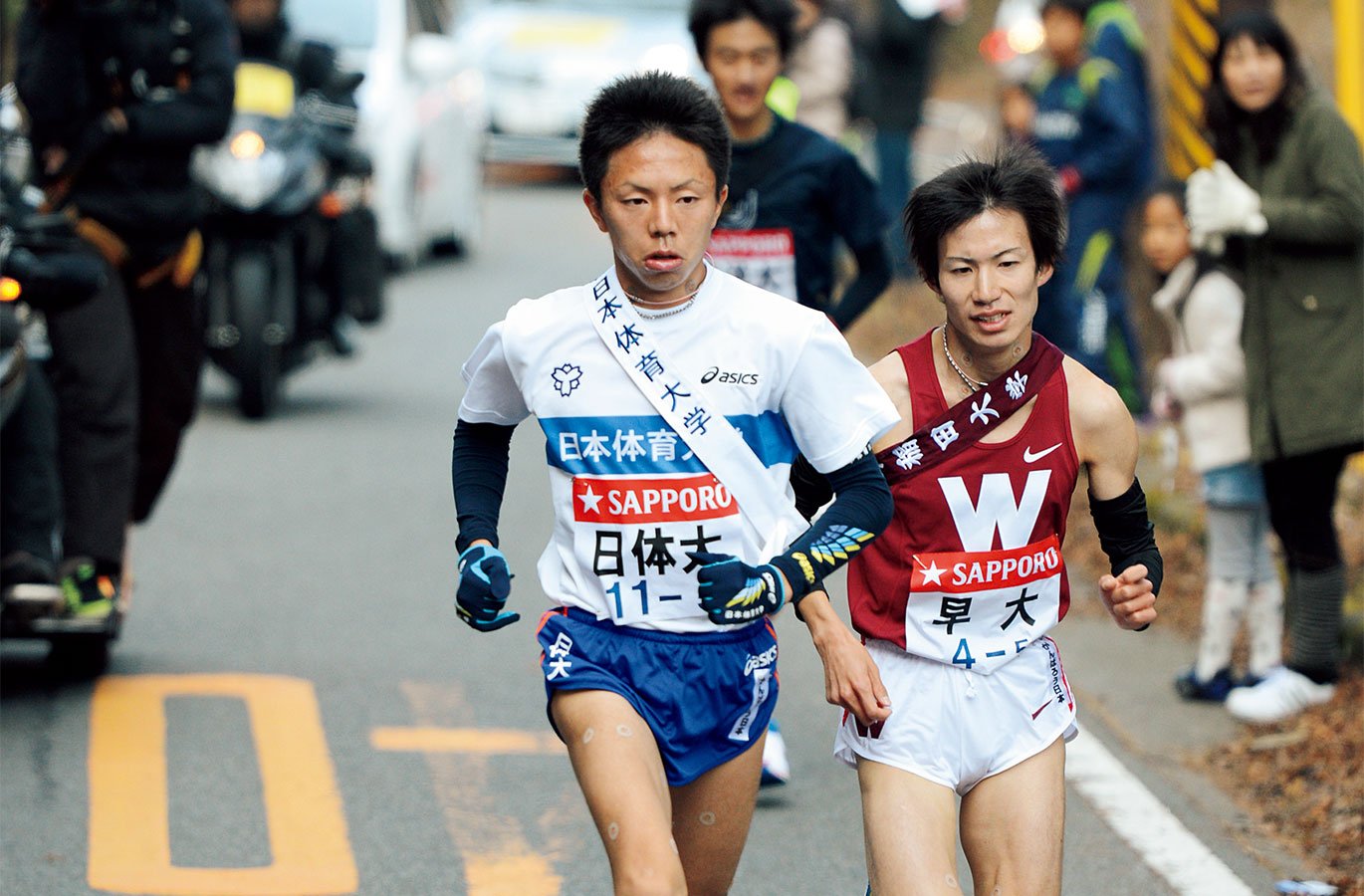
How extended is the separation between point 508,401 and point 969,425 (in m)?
0.84

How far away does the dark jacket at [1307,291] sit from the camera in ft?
22.0

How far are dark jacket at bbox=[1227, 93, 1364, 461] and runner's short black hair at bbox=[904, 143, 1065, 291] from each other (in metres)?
2.78

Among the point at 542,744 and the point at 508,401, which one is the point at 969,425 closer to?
the point at 508,401

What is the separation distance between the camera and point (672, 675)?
3.98 m

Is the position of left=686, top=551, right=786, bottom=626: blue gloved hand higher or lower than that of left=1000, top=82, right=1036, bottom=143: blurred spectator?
lower

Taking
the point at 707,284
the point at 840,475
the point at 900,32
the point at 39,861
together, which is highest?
the point at 900,32

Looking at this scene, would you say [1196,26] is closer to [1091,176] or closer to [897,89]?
[1091,176]

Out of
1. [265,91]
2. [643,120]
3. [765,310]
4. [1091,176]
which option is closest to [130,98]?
[643,120]

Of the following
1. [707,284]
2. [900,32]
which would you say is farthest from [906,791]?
[900,32]

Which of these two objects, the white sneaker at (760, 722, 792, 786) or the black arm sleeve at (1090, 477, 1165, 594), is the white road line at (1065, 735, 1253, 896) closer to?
the white sneaker at (760, 722, 792, 786)

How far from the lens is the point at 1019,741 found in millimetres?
4094

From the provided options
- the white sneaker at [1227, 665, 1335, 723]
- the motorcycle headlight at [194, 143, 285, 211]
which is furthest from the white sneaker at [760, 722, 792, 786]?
the motorcycle headlight at [194, 143, 285, 211]

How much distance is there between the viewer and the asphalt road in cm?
549

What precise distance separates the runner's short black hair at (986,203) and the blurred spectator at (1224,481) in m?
3.02
